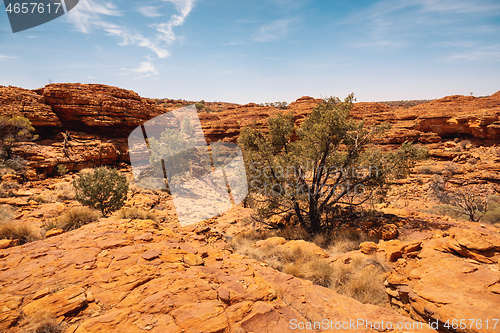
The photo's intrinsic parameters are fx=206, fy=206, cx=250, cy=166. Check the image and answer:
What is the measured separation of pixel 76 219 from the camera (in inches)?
251

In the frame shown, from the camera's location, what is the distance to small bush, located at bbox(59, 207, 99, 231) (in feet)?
20.0

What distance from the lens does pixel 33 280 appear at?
2924 mm

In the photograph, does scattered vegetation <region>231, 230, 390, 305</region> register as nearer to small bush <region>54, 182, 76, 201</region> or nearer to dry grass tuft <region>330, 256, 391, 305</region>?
dry grass tuft <region>330, 256, 391, 305</region>

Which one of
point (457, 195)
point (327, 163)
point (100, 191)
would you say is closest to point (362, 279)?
point (327, 163)

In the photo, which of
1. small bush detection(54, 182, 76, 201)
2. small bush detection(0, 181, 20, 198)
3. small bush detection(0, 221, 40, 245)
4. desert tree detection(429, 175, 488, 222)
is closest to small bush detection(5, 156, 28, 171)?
small bush detection(0, 181, 20, 198)

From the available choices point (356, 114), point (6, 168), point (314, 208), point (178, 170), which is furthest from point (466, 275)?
point (356, 114)

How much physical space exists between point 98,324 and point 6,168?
17.5 meters

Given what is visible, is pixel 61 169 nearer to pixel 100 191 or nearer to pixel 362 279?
pixel 100 191

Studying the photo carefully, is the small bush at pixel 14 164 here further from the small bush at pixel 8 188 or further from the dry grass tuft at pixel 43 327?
the dry grass tuft at pixel 43 327

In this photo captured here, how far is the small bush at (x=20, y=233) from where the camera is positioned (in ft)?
16.1

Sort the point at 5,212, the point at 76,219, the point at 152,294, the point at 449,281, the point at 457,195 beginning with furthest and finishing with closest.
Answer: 1. the point at 457,195
2. the point at 5,212
3. the point at 76,219
4. the point at 449,281
5. the point at 152,294

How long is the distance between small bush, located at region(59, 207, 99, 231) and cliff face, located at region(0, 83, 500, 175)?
12.3m

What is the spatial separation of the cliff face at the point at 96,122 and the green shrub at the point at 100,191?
10257 mm

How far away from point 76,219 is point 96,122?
55.2 ft
